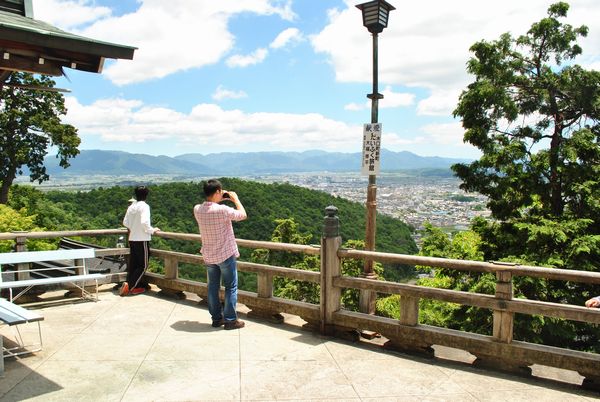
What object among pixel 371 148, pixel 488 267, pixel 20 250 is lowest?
pixel 20 250

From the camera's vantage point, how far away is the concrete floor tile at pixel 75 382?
393cm

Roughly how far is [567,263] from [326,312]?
8.05 metres

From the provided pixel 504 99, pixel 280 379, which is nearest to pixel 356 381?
pixel 280 379

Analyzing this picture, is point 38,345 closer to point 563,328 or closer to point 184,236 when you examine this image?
point 184,236

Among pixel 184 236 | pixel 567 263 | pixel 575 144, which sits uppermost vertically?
pixel 575 144

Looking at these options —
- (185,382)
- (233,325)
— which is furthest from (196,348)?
(185,382)

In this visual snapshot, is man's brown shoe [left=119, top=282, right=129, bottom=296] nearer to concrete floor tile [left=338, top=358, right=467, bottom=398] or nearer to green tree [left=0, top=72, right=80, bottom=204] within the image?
concrete floor tile [left=338, top=358, right=467, bottom=398]

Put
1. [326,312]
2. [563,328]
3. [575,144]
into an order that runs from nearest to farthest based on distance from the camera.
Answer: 1. [326,312]
2. [563,328]
3. [575,144]

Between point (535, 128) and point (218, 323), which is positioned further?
point (535, 128)

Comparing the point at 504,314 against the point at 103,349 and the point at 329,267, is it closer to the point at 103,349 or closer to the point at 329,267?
the point at 329,267

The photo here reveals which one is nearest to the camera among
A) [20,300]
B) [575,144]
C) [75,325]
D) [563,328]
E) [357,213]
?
[75,325]

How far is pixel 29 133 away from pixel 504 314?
31.0 m

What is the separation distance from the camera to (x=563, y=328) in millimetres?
10672

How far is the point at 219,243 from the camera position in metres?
5.57
